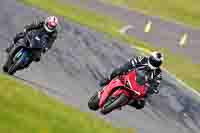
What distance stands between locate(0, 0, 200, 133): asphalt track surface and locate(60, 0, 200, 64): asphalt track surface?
10.3 metres

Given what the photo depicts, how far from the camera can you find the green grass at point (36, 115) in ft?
35.9

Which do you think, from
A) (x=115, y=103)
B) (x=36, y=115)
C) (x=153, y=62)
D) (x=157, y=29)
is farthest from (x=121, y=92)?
(x=157, y=29)

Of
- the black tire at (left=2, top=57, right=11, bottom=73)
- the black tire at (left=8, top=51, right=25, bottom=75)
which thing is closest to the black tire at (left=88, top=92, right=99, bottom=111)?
the black tire at (left=8, top=51, right=25, bottom=75)

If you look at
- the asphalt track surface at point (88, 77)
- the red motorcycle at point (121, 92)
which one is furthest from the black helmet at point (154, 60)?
the asphalt track surface at point (88, 77)

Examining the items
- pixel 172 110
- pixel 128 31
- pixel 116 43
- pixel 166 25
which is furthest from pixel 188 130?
pixel 166 25

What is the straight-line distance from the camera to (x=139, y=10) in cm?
4009

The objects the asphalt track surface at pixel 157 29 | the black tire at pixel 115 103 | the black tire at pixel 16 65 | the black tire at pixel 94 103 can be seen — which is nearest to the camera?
the black tire at pixel 115 103

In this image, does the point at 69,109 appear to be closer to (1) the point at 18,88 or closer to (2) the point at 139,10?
(1) the point at 18,88

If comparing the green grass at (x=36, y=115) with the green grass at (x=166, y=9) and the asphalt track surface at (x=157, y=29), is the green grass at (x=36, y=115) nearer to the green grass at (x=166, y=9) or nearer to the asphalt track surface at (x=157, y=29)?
the asphalt track surface at (x=157, y=29)

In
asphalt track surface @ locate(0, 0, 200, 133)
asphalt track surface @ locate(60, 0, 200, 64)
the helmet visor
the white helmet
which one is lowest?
asphalt track surface @ locate(60, 0, 200, 64)

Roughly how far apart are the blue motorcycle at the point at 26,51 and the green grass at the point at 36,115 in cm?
183

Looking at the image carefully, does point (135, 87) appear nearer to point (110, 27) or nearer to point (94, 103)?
point (94, 103)

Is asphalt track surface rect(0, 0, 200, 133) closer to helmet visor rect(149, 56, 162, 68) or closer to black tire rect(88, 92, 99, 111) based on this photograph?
black tire rect(88, 92, 99, 111)

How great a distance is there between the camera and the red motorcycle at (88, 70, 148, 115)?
13914mm
